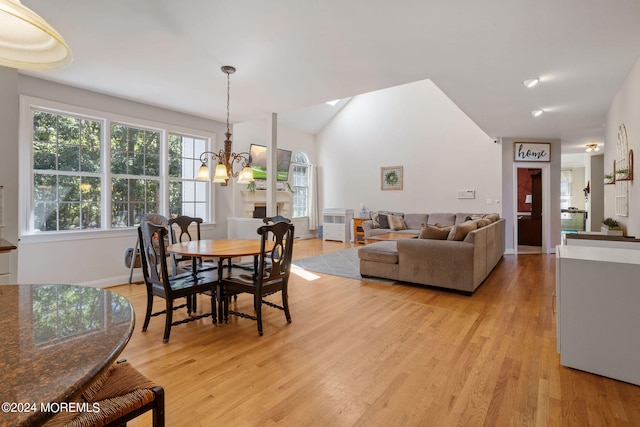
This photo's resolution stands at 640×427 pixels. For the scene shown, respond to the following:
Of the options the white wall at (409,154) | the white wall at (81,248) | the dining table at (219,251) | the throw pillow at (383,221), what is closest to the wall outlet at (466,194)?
the white wall at (409,154)

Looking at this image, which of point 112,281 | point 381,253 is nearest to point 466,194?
point 381,253

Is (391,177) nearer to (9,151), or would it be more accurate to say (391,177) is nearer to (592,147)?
(592,147)

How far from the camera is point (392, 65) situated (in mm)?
3295

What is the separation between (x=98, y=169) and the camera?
4285 mm

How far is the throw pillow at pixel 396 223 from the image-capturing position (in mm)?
7636

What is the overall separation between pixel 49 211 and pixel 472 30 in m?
4.93

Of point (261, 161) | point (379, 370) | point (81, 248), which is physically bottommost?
point (379, 370)

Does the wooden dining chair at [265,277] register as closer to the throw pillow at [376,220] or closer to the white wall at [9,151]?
the white wall at [9,151]

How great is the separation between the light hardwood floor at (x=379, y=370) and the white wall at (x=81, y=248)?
1.17 m

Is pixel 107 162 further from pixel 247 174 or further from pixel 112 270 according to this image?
pixel 247 174

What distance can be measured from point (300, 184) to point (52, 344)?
8.99m

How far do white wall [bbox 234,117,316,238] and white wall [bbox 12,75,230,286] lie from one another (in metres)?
1.98

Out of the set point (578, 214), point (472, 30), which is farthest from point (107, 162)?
point (578, 214)

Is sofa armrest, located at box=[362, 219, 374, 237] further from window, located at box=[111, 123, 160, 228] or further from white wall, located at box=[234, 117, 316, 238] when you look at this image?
window, located at box=[111, 123, 160, 228]
